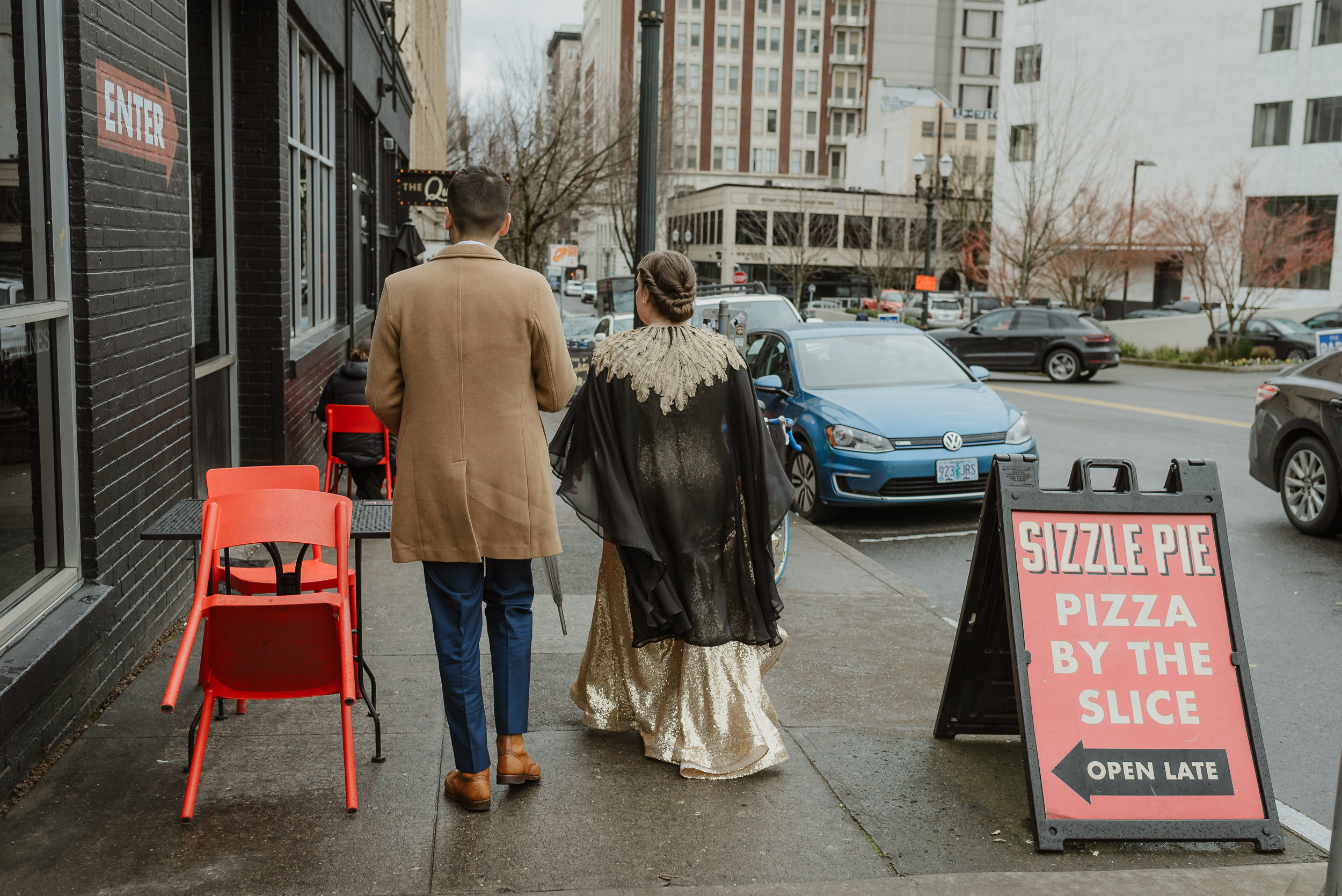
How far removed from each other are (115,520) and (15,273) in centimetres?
111

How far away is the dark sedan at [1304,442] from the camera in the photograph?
896 centimetres

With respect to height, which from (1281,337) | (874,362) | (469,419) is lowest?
(1281,337)

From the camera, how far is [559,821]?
12.3 feet

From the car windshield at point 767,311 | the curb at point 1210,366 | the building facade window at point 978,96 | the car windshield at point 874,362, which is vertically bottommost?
the curb at point 1210,366

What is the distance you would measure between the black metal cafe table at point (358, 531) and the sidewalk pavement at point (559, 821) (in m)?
0.17

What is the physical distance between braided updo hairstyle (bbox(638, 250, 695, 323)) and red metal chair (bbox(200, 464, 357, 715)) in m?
1.42

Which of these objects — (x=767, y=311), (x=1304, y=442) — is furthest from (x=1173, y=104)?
(x=1304, y=442)

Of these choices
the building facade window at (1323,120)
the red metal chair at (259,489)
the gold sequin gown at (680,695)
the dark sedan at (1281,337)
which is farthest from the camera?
the building facade window at (1323,120)

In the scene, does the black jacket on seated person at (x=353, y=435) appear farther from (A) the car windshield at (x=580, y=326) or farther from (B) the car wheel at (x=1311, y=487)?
(A) the car windshield at (x=580, y=326)

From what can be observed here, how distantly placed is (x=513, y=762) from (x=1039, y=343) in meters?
24.2

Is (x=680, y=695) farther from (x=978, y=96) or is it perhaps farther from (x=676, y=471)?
(x=978, y=96)

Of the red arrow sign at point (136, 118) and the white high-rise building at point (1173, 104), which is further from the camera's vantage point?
→ the white high-rise building at point (1173, 104)

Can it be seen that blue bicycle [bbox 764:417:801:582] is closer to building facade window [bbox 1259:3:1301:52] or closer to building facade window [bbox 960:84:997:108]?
building facade window [bbox 1259:3:1301:52]

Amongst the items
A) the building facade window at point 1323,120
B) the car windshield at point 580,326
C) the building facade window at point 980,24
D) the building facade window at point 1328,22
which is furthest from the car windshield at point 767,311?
the building facade window at point 980,24
